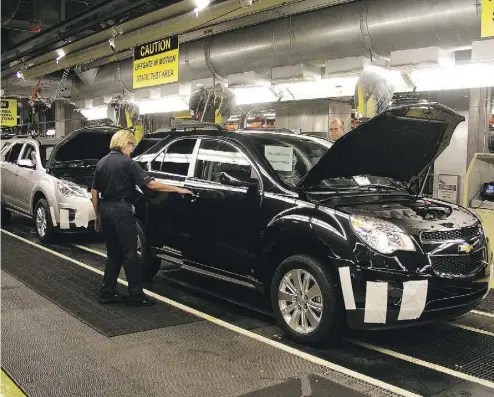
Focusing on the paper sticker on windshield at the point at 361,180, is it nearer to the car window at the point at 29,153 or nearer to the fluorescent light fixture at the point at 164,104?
the car window at the point at 29,153

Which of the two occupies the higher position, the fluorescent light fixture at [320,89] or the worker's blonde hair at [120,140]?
the fluorescent light fixture at [320,89]

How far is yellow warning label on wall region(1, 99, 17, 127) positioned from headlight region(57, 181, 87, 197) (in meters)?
11.4

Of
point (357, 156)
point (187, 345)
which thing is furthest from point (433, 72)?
point (187, 345)

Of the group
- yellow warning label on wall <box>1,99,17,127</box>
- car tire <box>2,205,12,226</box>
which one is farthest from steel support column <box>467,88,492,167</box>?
yellow warning label on wall <box>1,99,17,127</box>

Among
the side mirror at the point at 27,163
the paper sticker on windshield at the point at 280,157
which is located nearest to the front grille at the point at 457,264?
the paper sticker on windshield at the point at 280,157

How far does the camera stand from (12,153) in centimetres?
1110

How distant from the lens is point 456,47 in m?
6.35

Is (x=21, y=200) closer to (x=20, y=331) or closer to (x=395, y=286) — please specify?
(x=20, y=331)

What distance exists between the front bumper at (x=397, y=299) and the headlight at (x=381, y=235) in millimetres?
205

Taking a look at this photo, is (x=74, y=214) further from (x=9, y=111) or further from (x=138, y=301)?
(x=9, y=111)

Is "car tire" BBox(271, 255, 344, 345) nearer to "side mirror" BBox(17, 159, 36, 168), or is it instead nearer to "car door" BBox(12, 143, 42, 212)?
"car door" BBox(12, 143, 42, 212)

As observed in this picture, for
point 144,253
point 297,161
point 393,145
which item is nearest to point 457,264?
point 393,145

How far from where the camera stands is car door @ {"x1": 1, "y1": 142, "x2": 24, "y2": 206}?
427 inches

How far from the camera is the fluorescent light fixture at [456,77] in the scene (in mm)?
6953
